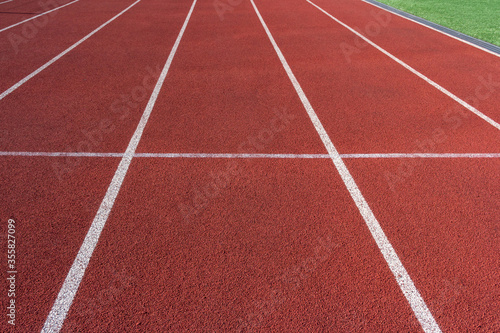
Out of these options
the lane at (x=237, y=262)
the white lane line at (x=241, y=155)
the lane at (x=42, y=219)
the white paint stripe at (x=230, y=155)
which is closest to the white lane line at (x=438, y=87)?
the white lane line at (x=241, y=155)

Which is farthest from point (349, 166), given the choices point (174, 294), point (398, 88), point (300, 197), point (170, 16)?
point (170, 16)

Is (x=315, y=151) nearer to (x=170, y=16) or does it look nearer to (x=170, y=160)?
(x=170, y=160)

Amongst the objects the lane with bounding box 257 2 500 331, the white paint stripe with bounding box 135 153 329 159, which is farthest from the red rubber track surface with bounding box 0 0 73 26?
the lane with bounding box 257 2 500 331

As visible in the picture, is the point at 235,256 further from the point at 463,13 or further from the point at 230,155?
the point at 463,13

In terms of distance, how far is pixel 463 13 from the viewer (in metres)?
13.2

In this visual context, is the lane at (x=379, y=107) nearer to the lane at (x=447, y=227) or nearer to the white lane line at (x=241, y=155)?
the white lane line at (x=241, y=155)

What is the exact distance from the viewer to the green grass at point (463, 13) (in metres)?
10.7

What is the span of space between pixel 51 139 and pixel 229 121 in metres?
2.34

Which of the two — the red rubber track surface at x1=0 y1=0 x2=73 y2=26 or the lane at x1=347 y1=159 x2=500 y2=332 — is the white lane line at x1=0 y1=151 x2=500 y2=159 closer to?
the lane at x1=347 y1=159 x2=500 y2=332

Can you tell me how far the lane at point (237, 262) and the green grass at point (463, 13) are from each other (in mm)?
8713

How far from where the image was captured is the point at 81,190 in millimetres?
4012

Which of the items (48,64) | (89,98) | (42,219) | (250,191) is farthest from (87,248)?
(48,64)

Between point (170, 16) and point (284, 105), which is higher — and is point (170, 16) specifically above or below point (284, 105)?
below

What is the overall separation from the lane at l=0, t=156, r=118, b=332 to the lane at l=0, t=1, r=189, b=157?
28 cm
